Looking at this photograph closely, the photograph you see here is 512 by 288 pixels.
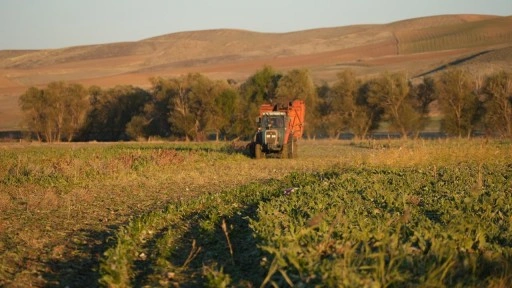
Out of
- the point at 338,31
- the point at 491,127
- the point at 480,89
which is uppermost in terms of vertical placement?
the point at 338,31

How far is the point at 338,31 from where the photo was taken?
16300 cm

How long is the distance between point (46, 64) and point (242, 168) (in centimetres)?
13894

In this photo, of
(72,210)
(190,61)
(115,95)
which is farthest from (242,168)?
(190,61)

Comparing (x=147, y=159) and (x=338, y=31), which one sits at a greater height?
(x=338, y=31)

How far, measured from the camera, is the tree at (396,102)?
46125 millimetres

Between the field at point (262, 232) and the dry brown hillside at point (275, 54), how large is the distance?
5847cm

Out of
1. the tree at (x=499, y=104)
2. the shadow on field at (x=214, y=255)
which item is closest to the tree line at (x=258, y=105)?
the tree at (x=499, y=104)

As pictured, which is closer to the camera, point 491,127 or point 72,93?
point 491,127

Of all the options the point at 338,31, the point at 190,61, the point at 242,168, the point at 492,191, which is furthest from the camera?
the point at 338,31

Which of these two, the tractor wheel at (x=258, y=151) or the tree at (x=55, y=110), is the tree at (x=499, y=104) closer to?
the tractor wheel at (x=258, y=151)

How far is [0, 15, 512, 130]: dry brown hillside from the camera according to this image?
95.5 m

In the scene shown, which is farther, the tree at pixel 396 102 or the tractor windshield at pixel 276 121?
the tree at pixel 396 102

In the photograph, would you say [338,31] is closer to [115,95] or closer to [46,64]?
→ [46,64]

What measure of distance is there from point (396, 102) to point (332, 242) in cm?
4139
